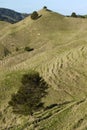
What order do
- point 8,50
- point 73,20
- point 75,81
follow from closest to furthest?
point 75,81 < point 8,50 < point 73,20

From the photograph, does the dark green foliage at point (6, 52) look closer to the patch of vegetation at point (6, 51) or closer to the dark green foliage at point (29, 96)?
the patch of vegetation at point (6, 51)

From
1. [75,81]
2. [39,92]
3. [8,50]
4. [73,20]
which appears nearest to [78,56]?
[75,81]

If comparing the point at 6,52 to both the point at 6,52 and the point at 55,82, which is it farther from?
the point at 55,82

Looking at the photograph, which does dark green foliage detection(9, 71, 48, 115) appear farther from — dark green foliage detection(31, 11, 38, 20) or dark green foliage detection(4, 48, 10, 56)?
dark green foliage detection(31, 11, 38, 20)

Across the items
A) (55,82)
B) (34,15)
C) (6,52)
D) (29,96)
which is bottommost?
(6,52)

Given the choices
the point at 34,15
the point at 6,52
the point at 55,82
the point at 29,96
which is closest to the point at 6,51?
the point at 6,52

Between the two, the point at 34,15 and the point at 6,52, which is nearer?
the point at 6,52

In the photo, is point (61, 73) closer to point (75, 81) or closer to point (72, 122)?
point (75, 81)

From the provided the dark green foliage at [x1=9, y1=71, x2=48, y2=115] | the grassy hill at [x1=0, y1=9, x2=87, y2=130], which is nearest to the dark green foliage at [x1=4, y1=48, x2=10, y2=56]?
the grassy hill at [x1=0, y1=9, x2=87, y2=130]
